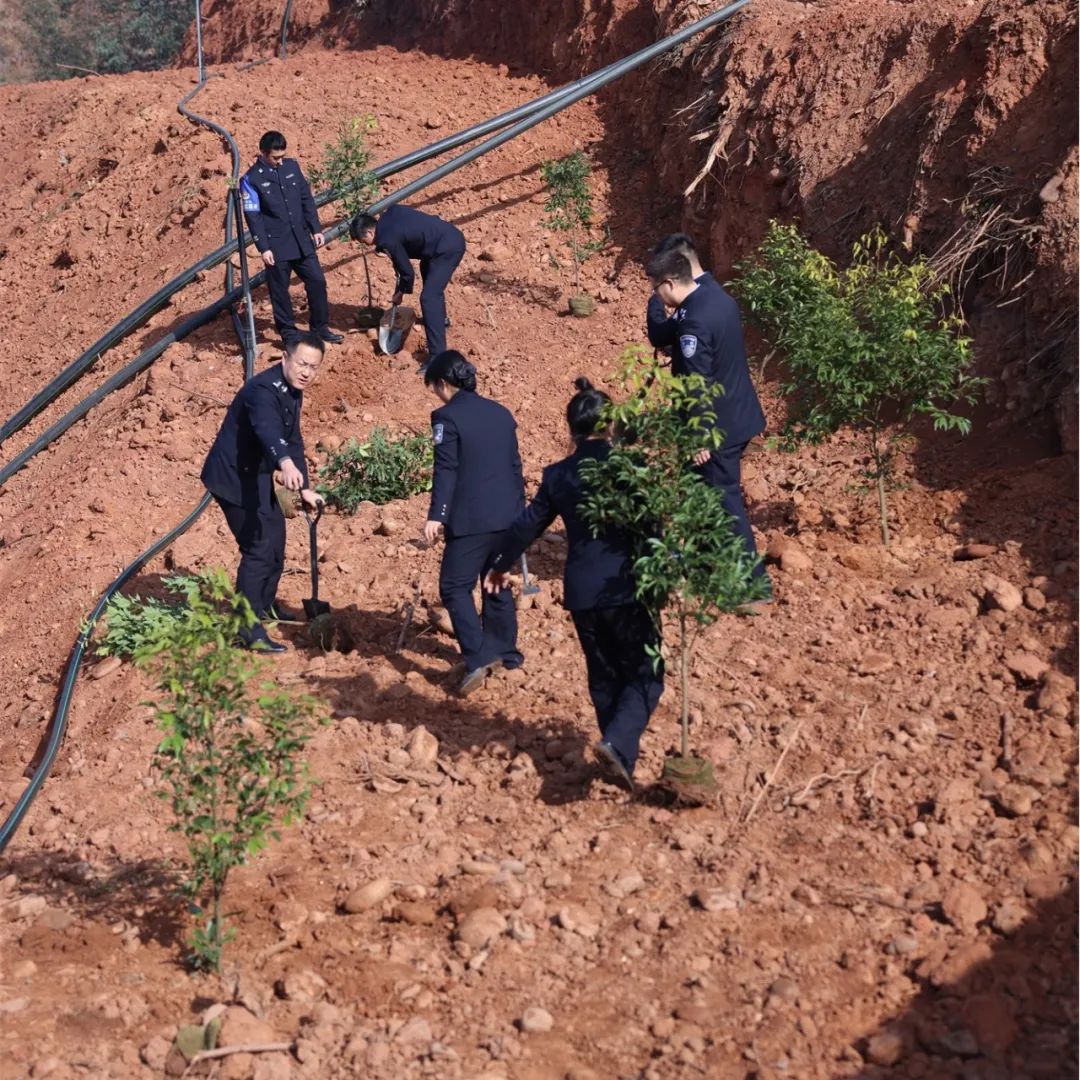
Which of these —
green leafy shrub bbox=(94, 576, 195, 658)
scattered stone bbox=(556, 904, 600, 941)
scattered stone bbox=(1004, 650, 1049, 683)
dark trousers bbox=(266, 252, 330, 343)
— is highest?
dark trousers bbox=(266, 252, 330, 343)

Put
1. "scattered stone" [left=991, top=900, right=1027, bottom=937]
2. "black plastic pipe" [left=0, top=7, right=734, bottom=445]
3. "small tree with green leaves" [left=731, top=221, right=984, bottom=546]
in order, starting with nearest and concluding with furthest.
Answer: "scattered stone" [left=991, top=900, right=1027, bottom=937] < "small tree with green leaves" [left=731, top=221, right=984, bottom=546] < "black plastic pipe" [left=0, top=7, right=734, bottom=445]

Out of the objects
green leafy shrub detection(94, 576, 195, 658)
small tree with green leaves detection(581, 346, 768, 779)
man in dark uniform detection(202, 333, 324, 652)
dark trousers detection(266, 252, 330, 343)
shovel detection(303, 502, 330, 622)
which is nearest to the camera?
small tree with green leaves detection(581, 346, 768, 779)

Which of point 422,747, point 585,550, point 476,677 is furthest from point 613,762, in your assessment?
point 476,677

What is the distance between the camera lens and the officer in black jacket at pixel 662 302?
659 cm

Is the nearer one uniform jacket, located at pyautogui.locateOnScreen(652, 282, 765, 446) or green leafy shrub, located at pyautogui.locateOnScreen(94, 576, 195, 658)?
uniform jacket, located at pyautogui.locateOnScreen(652, 282, 765, 446)

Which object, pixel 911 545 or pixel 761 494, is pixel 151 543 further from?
pixel 911 545

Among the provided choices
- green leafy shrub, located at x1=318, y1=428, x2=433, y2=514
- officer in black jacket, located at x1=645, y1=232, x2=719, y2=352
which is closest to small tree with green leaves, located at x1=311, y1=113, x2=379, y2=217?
green leafy shrub, located at x1=318, y1=428, x2=433, y2=514

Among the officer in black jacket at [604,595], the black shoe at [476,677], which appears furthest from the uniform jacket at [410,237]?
the officer in black jacket at [604,595]

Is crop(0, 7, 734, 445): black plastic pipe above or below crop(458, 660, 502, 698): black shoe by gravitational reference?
above

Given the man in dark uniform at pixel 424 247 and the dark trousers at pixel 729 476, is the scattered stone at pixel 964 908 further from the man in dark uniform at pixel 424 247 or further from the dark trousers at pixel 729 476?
the man in dark uniform at pixel 424 247

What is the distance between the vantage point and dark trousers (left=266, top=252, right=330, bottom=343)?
33.5 ft

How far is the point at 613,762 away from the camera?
549cm

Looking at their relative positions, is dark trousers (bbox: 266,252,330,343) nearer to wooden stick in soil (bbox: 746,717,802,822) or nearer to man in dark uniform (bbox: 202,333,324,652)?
man in dark uniform (bbox: 202,333,324,652)

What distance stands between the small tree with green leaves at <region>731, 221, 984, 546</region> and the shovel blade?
8.53 ft
